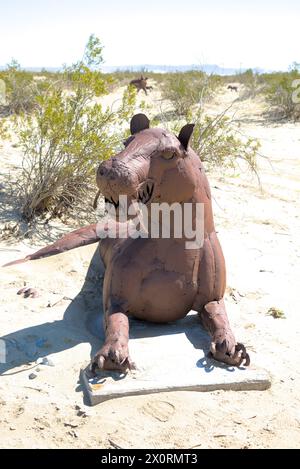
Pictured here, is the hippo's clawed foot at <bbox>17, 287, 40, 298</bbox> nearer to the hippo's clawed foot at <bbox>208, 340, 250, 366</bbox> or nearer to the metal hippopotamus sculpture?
the metal hippopotamus sculpture

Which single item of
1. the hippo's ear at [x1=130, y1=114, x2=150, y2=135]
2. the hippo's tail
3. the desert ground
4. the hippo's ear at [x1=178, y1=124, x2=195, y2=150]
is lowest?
the desert ground

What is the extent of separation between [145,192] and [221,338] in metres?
1.02

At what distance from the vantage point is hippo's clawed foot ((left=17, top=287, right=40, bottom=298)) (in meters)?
4.52

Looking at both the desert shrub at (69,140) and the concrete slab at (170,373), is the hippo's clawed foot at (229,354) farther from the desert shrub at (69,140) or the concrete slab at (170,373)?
the desert shrub at (69,140)

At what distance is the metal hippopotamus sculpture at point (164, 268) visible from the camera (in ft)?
10.8

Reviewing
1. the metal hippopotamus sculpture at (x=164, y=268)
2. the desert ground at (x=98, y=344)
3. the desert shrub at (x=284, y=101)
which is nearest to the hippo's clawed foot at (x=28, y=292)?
the desert ground at (x=98, y=344)

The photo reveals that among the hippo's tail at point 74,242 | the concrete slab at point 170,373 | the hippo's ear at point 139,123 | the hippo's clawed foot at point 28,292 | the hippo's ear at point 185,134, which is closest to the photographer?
the concrete slab at point 170,373

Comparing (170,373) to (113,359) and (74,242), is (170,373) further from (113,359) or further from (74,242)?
(74,242)

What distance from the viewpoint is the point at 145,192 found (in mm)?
3293

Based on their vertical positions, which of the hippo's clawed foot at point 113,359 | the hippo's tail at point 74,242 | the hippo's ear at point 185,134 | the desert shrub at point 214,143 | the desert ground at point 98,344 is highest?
the hippo's ear at point 185,134

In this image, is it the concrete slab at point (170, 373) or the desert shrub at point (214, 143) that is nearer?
the concrete slab at point (170, 373)

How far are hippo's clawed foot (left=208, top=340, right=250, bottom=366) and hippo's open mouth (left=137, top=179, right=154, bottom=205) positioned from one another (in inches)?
38.3

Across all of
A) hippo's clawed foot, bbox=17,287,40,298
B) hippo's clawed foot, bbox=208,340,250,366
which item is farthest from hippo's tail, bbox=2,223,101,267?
hippo's clawed foot, bbox=208,340,250,366

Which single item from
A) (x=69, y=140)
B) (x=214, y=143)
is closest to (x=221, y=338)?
(x=69, y=140)
